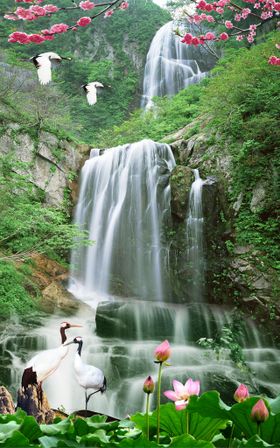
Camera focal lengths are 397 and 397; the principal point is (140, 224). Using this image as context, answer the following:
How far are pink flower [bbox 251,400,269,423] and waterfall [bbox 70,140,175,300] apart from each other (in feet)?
25.2

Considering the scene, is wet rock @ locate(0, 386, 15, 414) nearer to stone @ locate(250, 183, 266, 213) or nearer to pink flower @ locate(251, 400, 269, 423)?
pink flower @ locate(251, 400, 269, 423)

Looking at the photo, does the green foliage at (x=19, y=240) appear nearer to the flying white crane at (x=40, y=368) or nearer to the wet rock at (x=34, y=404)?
the flying white crane at (x=40, y=368)

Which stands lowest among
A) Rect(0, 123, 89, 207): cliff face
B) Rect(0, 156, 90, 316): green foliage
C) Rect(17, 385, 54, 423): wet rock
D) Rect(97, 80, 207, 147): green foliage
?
Rect(17, 385, 54, 423): wet rock

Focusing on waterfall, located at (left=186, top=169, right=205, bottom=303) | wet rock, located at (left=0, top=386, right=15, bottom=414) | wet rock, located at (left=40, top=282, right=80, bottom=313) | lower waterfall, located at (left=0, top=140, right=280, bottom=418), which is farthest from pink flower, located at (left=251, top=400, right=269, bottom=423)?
waterfall, located at (left=186, top=169, right=205, bottom=303)

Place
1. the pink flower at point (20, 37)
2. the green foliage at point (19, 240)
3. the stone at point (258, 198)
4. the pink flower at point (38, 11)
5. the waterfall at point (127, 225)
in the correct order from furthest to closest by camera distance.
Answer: the waterfall at point (127, 225) < the stone at point (258, 198) < the green foliage at point (19, 240) < the pink flower at point (20, 37) < the pink flower at point (38, 11)

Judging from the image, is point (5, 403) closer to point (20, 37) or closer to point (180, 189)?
point (20, 37)

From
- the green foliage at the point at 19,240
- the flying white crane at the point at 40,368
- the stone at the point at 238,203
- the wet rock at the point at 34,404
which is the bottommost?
the wet rock at the point at 34,404

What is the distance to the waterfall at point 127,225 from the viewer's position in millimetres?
8898

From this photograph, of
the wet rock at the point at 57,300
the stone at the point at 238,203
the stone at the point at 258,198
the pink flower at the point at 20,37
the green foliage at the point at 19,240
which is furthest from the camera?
the stone at the point at 238,203

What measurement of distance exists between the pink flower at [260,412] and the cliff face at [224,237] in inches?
242

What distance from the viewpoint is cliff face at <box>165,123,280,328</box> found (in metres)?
7.21

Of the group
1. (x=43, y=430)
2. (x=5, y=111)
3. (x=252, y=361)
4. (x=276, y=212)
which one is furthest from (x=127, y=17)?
(x=43, y=430)

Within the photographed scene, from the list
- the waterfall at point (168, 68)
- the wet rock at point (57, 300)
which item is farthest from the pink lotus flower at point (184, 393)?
the waterfall at point (168, 68)

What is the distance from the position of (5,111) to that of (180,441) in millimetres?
10275
